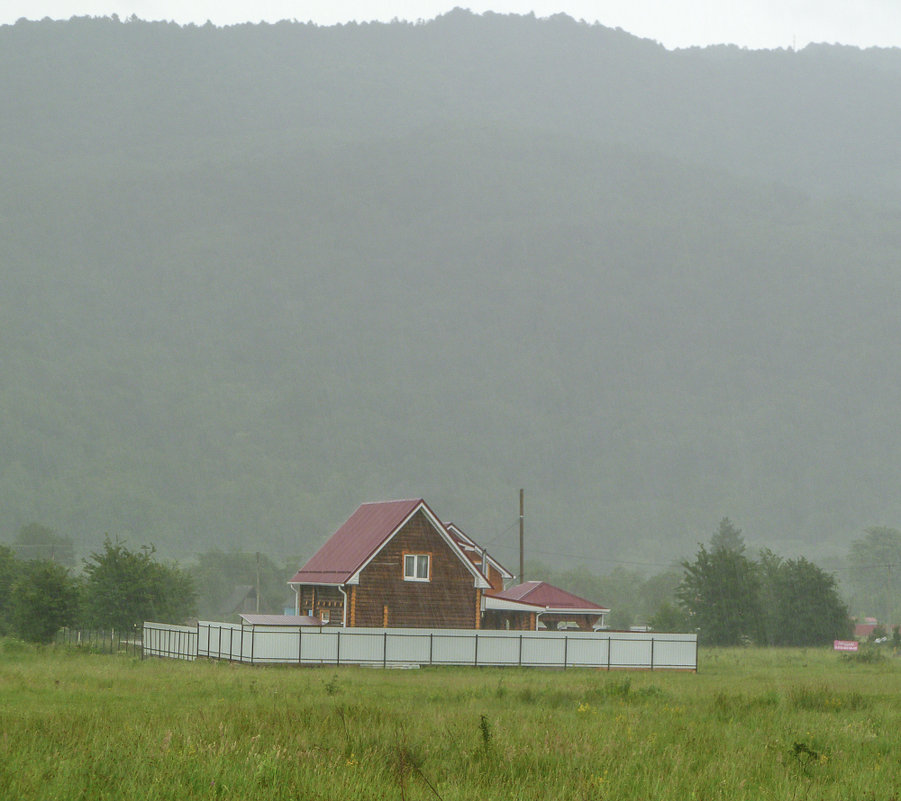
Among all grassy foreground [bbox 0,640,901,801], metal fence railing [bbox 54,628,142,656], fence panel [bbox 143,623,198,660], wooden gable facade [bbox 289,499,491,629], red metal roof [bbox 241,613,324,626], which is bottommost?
metal fence railing [bbox 54,628,142,656]

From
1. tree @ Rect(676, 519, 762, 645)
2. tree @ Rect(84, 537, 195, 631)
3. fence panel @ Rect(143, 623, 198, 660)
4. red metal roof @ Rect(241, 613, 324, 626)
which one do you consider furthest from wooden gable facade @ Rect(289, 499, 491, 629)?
tree @ Rect(676, 519, 762, 645)

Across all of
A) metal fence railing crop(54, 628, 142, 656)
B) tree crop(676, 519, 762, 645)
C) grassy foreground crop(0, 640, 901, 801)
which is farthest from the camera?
tree crop(676, 519, 762, 645)

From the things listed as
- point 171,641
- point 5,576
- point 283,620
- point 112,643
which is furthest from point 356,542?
point 5,576

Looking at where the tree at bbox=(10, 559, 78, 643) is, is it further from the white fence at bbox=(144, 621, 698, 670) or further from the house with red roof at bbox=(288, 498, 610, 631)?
the house with red roof at bbox=(288, 498, 610, 631)

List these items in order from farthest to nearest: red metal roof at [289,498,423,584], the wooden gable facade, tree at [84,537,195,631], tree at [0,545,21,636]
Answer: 1. tree at [0,545,21,636]
2. tree at [84,537,195,631]
3. red metal roof at [289,498,423,584]
4. the wooden gable facade

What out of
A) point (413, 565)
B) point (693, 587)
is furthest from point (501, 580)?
point (413, 565)

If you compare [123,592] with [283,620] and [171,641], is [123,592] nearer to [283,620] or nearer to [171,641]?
[283,620]

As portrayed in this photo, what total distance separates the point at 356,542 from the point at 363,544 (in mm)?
1487

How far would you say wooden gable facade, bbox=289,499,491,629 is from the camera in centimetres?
6066

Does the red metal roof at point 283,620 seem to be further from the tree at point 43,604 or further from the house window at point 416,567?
the tree at point 43,604

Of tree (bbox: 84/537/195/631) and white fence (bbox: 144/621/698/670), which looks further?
tree (bbox: 84/537/195/631)

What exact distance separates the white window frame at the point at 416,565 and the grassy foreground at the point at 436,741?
26749 mm

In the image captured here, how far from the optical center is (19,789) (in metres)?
13.4

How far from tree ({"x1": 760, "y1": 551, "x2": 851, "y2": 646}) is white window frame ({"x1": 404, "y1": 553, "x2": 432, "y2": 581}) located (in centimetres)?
3439
